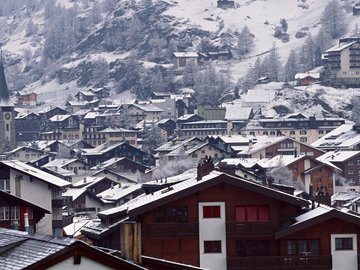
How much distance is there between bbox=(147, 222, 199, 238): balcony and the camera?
34606 mm

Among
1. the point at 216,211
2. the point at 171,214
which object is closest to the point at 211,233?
the point at 216,211

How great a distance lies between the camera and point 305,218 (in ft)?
112

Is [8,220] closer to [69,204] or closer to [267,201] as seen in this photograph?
[267,201]

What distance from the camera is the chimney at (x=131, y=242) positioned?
1972 centimetres

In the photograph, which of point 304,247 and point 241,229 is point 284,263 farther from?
point 241,229

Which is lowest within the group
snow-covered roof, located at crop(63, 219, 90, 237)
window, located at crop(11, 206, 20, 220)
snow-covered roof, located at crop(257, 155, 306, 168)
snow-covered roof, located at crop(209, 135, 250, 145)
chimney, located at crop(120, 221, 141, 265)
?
snow-covered roof, located at crop(63, 219, 90, 237)

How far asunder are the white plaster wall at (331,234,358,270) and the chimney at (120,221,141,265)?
1512 cm

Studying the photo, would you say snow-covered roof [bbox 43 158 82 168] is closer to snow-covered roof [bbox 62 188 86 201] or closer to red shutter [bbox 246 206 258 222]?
snow-covered roof [bbox 62 188 86 201]

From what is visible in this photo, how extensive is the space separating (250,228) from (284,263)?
3.75 feet

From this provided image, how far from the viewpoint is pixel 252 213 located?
114 ft

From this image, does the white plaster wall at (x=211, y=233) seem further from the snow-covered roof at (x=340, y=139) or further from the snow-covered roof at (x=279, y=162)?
the snow-covered roof at (x=340, y=139)

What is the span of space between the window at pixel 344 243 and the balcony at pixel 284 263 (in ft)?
1.28

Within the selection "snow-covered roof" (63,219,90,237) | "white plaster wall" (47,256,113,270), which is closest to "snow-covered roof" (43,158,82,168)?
"snow-covered roof" (63,219,90,237)

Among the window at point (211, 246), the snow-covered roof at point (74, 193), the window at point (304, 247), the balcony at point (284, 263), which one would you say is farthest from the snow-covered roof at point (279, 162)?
the balcony at point (284, 263)
